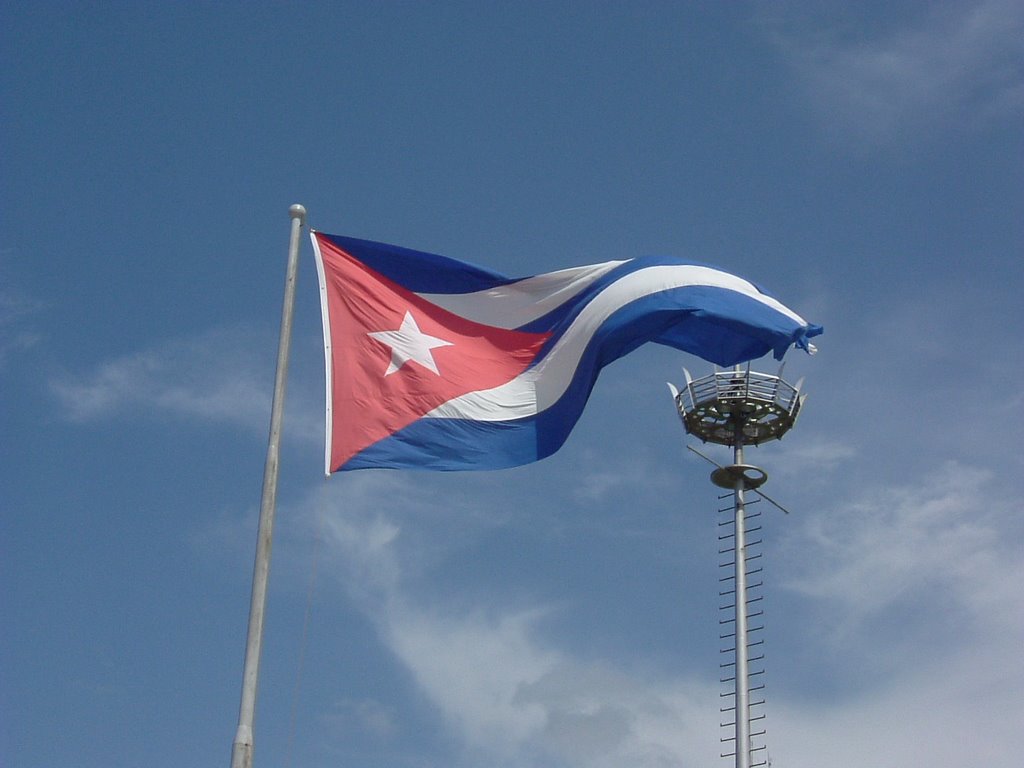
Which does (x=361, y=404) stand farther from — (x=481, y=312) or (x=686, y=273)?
(x=686, y=273)

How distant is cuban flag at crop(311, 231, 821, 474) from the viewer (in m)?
26.3

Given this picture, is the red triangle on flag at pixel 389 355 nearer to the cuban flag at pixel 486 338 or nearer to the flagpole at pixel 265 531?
the cuban flag at pixel 486 338

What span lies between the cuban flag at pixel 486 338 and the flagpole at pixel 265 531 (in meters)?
1.74

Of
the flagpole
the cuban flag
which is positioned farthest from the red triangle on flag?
the flagpole

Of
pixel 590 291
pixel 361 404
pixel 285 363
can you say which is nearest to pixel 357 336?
pixel 361 404

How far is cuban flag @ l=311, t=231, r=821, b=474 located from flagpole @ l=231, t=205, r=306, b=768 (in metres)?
1.74

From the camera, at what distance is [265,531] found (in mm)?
22359

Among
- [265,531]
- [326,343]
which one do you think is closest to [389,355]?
[326,343]

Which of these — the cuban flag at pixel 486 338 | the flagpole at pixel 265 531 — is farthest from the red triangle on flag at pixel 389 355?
the flagpole at pixel 265 531

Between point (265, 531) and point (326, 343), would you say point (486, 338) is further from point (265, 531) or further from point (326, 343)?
point (265, 531)

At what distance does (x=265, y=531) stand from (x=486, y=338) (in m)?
8.27

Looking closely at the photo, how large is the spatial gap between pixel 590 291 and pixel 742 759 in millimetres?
23253

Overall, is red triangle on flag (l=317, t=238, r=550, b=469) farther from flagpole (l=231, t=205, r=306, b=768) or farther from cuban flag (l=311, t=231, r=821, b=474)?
flagpole (l=231, t=205, r=306, b=768)

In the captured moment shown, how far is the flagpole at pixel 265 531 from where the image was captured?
20859mm
